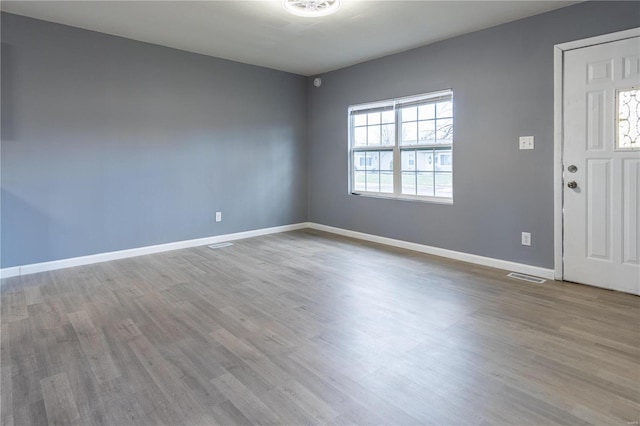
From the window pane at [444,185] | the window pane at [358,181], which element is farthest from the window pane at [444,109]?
the window pane at [358,181]

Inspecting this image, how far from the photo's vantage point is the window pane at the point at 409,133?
4660mm

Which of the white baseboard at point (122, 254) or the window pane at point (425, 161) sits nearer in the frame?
the white baseboard at point (122, 254)

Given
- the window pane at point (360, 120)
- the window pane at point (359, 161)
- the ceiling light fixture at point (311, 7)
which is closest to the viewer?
the ceiling light fixture at point (311, 7)

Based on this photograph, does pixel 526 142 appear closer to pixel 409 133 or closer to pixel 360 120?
pixel 409 133

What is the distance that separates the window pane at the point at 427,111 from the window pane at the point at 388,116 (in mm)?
391

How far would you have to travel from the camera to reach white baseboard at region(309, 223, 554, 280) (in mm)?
3607

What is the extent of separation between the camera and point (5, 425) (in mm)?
1583

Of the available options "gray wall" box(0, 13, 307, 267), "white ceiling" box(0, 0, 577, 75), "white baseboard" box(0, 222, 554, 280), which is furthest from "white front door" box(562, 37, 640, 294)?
"gray wall" box(0, 13, 307, 267)

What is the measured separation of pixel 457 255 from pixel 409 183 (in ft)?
3.58

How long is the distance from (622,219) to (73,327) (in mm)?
4267

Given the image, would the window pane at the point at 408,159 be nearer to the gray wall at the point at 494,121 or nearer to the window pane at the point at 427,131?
the window pane at the point at 427,131

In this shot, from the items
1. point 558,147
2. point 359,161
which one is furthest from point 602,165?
point 359,161

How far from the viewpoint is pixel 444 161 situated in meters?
4.37

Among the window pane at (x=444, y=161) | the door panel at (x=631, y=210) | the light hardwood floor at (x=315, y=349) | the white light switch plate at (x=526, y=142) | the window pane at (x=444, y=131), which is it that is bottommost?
the light hardwood floor at (x=315, y=349)
